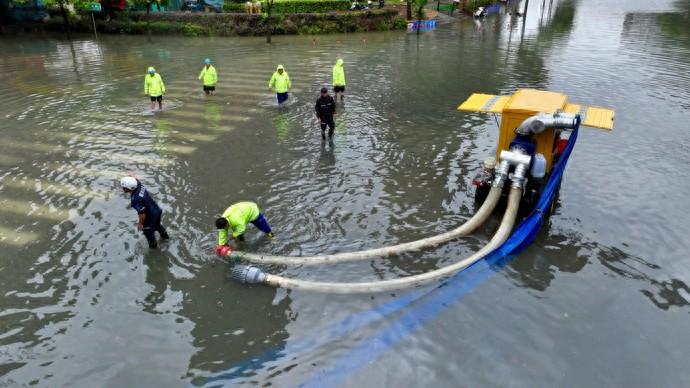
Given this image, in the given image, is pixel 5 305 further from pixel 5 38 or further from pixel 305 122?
pixel 5 38

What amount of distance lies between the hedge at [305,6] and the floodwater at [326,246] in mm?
22012

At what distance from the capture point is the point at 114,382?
643cm

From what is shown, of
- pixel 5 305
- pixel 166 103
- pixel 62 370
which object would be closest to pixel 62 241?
pixel 5 305

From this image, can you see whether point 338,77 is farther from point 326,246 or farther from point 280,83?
point 326,246

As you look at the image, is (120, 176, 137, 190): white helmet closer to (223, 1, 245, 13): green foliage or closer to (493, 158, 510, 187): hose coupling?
(493, 158, 510, 187): hose coupling

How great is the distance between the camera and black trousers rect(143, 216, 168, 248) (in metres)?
8.95

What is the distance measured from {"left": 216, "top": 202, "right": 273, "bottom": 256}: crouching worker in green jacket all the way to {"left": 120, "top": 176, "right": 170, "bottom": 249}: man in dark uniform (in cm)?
130

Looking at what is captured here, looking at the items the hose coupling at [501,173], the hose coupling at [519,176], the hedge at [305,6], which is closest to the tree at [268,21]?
the hedge at [305,6]

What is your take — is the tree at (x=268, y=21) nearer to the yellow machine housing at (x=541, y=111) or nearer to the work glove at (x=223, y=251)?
the yellow machine housing at (x=541, y=111)

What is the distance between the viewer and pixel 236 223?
28.7 ft

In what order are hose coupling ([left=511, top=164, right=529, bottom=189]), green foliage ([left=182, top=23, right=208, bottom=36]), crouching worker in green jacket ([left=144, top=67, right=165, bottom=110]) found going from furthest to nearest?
green foliage ([left=182, top=23, right=208, bottom=36]) → crouching worker in green jacket ([left=144, top=67, right=165, bottom=110]) → hose coupling ([left=511, top=164, right=529, bottom=189])

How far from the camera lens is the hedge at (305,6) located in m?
39.7

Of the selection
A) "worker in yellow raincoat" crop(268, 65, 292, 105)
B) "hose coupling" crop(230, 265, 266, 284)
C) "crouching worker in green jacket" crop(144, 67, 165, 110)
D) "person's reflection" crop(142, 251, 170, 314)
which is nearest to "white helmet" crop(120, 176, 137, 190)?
"person's reflection" crop(142, 251, 170, 314)

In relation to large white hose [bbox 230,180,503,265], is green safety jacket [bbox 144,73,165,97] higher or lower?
higher
